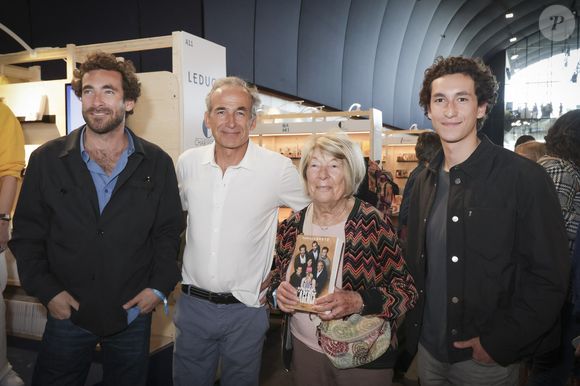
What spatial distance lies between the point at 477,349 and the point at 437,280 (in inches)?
12.0

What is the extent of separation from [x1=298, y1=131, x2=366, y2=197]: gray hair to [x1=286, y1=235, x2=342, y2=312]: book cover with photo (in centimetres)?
32

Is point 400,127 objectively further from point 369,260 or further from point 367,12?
point 369,260

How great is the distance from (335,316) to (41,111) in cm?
362

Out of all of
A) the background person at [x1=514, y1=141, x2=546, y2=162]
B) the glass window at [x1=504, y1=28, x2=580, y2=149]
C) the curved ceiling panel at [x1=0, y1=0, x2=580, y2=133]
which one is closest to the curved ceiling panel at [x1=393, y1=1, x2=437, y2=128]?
the curved ceiling panel at [x1=0, y1=0, x2=580, y2=133]

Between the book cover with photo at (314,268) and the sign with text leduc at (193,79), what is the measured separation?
206 centimetres

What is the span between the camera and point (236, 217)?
92.8 inches

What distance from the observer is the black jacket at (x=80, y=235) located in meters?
2.06

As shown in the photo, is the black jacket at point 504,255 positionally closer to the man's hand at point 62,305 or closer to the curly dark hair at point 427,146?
the man's hand at point 62,305

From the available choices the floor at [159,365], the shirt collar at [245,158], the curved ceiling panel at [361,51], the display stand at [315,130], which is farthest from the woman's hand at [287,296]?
the curved ceiling panel at [361,51]

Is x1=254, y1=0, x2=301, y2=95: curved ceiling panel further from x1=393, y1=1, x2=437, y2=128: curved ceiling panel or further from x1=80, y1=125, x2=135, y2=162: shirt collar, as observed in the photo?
x1=393, y1=1, x2=437, y2=128: curved ceiling panel

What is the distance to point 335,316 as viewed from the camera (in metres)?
1.73

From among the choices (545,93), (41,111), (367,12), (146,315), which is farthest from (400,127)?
(146,315)

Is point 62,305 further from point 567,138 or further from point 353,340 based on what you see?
point 567,138

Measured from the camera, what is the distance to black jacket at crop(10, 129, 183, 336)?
81.0 inches
